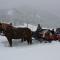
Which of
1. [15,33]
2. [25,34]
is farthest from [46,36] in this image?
[15,33]

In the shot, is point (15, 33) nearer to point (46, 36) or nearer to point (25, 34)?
point (25, 34)

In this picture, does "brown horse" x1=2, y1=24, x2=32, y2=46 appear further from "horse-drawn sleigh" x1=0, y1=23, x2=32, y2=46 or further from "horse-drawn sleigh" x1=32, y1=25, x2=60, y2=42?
"horse-drawn sleigh" x1=32, y1=25, x2=60, y2=42

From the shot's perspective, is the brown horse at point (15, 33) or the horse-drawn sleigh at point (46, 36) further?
the horse-drawn sleigh at point (46, 36)

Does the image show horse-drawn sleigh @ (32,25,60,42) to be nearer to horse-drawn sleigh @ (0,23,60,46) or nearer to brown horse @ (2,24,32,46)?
horse-drawn sleigh @ (0,23,60,46)

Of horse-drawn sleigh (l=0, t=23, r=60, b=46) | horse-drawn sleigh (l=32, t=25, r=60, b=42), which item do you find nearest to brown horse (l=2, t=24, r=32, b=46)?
horse-drawn sleigh (l=0, t=23, r=60, b=46)

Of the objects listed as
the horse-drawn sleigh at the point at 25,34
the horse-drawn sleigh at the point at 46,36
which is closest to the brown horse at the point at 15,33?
the horse-drawn sleigh at the point at 25,34

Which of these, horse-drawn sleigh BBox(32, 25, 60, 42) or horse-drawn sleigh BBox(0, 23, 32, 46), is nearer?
horse-drawn sleigh BBox(0, 23, 32, 46)

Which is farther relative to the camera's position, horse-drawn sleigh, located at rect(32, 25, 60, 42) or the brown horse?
horse-drawn sleigh, located at rect(32, 25, 60, 42)

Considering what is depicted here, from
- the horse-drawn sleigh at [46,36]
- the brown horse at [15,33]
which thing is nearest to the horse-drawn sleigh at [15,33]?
the brown horse at [15,33]

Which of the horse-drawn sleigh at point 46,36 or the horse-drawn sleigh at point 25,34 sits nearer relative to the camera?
the horse-drawn sleigh at point 25,34

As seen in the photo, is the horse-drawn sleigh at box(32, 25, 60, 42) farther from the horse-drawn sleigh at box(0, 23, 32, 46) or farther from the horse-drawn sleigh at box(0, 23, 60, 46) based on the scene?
the horse-drawn sleigh at box(0, 23, 32, 46)

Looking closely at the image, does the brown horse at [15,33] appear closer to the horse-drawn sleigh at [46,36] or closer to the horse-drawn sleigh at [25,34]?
the horse-drawn sleigh at [25,34]

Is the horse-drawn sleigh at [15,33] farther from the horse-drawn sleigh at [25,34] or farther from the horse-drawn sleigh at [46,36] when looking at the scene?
the horse-drawn sleigh at [46,36]

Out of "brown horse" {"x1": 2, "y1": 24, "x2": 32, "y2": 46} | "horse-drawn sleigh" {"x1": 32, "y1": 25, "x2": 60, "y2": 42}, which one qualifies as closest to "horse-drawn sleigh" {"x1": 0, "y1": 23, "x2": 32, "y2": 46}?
"brown horse" {"x1": 2, "y1": 24, "x2": 32, "y2": 46}
